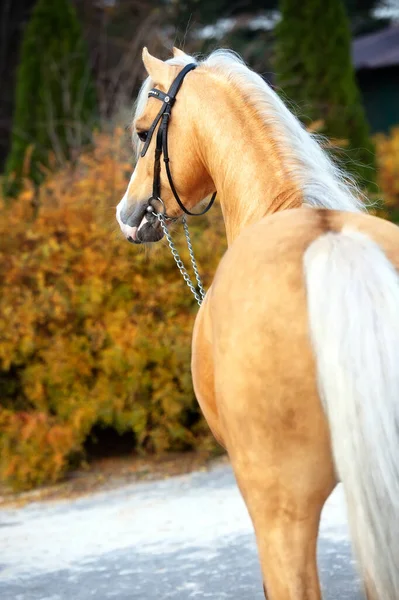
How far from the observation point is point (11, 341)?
20.8 feet

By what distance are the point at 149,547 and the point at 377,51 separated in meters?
17.4

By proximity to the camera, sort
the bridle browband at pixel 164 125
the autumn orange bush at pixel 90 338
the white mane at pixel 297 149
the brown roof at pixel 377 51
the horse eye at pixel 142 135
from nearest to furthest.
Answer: the white mane at pixel 297 149 < the bridle browband at pixel 164 125 < the horse eye at pixel 142 135 < the autumn orange bush at pixel 90 338 < the brown roof at pixel 377 51

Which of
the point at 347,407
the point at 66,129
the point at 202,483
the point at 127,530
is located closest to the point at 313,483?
the point at 347,407

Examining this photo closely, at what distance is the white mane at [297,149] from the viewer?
2.60m

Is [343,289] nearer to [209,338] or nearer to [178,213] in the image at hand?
[209,338]

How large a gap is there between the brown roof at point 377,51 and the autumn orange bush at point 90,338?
46.6 ft

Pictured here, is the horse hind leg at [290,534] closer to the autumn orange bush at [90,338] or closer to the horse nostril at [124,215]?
the horse nostril at [124,215]

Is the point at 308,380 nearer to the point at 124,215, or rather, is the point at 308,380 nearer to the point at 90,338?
the point at 124,215

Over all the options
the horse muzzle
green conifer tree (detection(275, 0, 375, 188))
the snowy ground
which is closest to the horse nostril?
the horse muzzle

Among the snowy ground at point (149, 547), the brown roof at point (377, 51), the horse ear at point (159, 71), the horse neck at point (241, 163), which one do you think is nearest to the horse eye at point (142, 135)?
the horse ear at point (159, 71)

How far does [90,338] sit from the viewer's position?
6.40 meters

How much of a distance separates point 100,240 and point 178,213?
3158 mm

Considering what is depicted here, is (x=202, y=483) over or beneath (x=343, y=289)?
beneath

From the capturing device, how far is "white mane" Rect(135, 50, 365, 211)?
2596 mm
